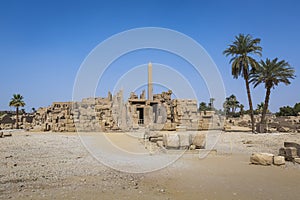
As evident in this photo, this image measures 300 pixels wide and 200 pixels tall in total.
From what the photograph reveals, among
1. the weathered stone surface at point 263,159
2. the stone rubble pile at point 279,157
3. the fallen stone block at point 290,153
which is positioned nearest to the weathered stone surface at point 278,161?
the stone rubble pile at point 279,157

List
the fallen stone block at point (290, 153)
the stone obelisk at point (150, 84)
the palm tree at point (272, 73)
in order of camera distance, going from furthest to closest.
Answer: the stone obelisk at point (150, 84) → the palm tree at point (272, 73) → the fallen stone block at point (290, 153)

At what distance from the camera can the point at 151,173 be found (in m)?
8.04

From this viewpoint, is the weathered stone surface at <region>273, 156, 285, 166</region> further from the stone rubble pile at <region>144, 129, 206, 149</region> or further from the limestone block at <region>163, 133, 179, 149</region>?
the limestone block at <region>163, 133, 179, 149</region>

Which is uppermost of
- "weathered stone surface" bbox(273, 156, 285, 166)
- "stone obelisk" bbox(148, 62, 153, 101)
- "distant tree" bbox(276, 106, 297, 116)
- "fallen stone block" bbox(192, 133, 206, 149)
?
"stone obelisk" bbox(148, 62, 153, 101)

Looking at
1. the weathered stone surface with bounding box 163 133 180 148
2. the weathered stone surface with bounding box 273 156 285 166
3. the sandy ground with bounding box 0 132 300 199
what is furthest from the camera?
the weathered stone surface with bounding box 163 133 180 148

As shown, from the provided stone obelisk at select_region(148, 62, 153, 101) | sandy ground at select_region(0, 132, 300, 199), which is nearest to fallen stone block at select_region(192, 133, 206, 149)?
sandy ground at select_region(0, 132, 300, 199)

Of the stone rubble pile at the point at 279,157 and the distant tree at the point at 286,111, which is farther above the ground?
the distant tree at the point at 286,111

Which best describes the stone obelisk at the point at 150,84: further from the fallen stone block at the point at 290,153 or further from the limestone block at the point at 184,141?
the fallen stone block at the point at 290,153

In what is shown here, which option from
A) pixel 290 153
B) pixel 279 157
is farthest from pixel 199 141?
pixel 279 157

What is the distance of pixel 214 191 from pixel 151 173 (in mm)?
2453

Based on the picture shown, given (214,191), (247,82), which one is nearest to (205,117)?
(247,82)

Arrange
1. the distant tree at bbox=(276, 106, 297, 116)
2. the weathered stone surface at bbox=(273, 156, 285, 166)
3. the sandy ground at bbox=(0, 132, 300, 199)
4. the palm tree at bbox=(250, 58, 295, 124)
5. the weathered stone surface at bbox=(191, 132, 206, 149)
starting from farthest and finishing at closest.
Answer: the distant tree at bbox=(276, 106, 297, 116) → the palm tree at bbox=(250, 58, 295, 124) → the weathered stone surface at bbox=(191, 132, 206, 149) → the weathered stone surface at bbox=(273, 156, 285, 166) → the sandy ground at bbox=(0, 132, 300, 199)

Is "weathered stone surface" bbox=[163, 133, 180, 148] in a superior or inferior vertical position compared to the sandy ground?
superior

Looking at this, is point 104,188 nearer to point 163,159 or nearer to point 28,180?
point 28,180
